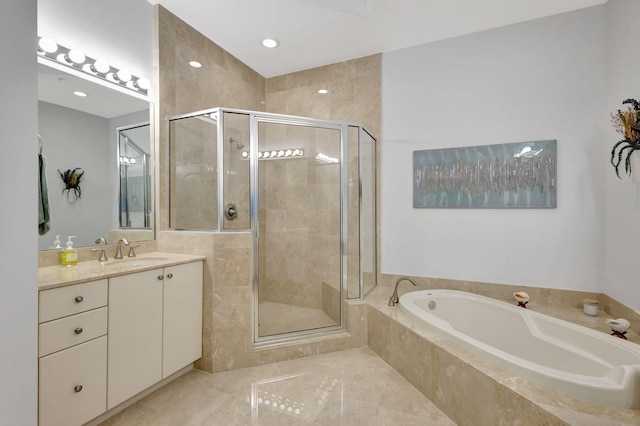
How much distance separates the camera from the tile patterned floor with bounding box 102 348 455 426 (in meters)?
1.61

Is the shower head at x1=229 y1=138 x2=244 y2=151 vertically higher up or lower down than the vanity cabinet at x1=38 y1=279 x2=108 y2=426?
higher up

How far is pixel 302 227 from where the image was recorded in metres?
2.70

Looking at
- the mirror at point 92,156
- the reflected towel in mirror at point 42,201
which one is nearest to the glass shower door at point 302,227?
the mirror at point 92,156

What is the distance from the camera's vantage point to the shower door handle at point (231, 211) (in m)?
2.18

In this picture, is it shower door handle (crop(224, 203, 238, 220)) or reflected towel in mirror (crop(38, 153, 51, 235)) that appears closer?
reflected towel in mirror (crop(38, 153, 51, 235))

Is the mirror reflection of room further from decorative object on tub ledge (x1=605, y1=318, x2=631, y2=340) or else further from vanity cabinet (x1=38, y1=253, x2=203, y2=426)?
decorative object on tub ledge (x1=605, y1=318, x2=631, y2=340)

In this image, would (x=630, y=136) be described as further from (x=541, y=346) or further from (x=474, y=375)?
(x=474, y=375)

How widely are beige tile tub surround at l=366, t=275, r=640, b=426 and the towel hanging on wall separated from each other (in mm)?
2294

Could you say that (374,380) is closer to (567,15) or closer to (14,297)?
(14,297)

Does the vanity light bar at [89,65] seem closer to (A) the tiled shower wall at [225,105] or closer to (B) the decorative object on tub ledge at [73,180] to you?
(A) the tiled shower wall at [225,105]

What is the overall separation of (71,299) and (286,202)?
5.30ft

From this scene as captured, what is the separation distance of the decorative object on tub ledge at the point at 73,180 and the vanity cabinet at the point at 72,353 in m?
0.73

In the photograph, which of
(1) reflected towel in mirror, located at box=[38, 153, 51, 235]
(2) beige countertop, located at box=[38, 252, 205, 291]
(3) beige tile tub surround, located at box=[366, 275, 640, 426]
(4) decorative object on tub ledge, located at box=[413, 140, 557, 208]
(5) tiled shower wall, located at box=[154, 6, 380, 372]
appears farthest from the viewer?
(4) decorative object on tub ledge, located at box=[413, 140, 557, 208]

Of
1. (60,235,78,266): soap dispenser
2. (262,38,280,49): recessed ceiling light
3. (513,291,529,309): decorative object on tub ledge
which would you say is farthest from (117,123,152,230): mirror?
(513,291,529,309): decorative object on tub ledge
